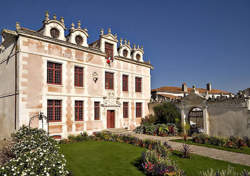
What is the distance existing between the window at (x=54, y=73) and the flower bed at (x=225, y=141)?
11.8 m

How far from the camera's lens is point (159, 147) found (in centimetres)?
951

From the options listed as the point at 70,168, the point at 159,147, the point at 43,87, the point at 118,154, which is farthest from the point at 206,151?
the point at 43,87

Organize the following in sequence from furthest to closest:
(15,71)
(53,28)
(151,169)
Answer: (53,28) → (15,71) → (151,169)

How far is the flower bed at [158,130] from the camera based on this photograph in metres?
17.4

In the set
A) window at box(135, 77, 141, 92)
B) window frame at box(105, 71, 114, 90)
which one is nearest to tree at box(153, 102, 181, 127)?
window at box(135, 77, 141, 92)

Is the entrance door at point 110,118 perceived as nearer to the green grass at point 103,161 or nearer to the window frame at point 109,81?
the window frame at point 109,81

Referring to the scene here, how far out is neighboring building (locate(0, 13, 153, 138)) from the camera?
41.7ft

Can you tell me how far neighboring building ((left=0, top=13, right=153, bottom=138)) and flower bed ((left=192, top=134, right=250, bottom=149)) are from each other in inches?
322

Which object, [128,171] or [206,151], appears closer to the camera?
[128,171]

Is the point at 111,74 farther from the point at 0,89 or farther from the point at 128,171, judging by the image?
the point at 128,171

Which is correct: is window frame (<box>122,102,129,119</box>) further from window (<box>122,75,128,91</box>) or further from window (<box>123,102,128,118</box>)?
window (<box>122,75,128,91</box>)

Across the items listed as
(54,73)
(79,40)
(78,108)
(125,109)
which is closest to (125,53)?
(79,40)

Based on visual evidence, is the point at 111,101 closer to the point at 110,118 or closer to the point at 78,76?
the point at 110,118

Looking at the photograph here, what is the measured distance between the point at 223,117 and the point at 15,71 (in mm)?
16574
